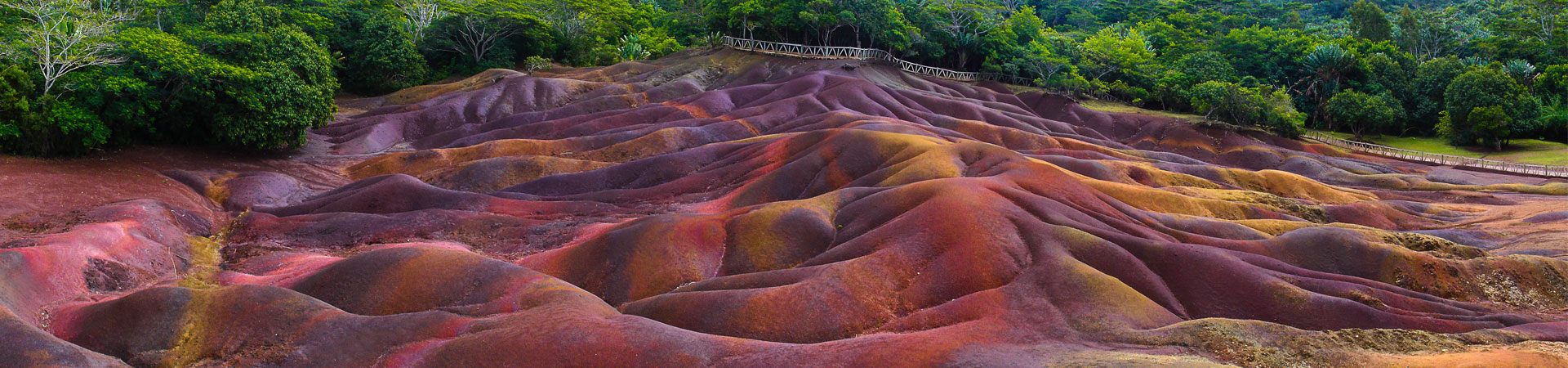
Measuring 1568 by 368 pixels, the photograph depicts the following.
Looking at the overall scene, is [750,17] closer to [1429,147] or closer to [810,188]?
[810,188]

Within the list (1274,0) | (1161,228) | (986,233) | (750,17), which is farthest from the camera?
(1274,0)

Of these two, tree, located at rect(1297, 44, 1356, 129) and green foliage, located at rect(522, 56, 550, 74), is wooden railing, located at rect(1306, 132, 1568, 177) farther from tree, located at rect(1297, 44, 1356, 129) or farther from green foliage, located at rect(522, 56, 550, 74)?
green foliage, located at rect(522, 56, 550, 74)

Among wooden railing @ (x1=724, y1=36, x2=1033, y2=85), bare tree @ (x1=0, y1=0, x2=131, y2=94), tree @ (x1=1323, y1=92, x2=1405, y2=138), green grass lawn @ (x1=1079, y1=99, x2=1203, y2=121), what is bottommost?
green grass lawn @ (x1=1079, y1=99, x2=1203, y2=121)

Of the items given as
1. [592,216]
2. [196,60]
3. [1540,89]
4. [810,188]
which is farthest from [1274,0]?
[196,60]

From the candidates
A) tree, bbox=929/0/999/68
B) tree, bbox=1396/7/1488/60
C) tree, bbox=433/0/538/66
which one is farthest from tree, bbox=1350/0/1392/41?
tree, bbox=433/0/538/66

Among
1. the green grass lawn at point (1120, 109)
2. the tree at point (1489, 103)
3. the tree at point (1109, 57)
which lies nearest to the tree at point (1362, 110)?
the tree at point (1489, 103)

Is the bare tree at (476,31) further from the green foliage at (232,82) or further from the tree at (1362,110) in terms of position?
the tree at (1362,110)

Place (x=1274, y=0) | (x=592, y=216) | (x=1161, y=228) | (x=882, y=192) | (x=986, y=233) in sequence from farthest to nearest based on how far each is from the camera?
(x=1274, y=0)
(x=592, y=216)
(x=882, y=192)
(x=1161, y=228)
(x=986, y=233)
